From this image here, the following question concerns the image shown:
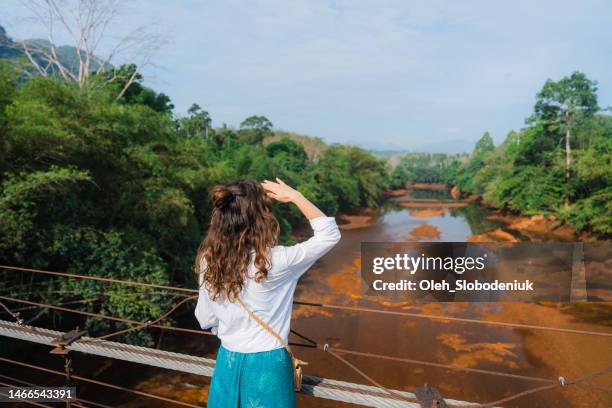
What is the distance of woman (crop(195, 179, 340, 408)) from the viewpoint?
1.36 meters

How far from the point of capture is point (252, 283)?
1.38m

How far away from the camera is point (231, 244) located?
1.38 meters

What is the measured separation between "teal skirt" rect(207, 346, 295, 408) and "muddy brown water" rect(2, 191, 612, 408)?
5.64 meters

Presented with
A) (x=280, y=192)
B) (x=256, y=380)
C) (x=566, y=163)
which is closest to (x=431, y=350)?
(x=256, y=380)

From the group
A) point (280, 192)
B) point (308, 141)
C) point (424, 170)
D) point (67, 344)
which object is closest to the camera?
point (280, 192)

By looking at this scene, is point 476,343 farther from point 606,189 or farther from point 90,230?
point 606,189

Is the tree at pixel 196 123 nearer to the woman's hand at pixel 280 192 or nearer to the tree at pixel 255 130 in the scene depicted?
the tree at pixel 255 130

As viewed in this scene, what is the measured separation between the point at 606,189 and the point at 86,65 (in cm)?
1898

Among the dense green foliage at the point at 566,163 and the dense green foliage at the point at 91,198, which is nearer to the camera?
the dense green foliage at the point at 91,198

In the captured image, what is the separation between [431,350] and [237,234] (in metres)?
8.13

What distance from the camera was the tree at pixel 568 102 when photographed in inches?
802

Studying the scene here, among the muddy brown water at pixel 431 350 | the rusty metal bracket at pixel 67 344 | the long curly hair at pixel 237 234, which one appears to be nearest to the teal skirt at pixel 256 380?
the long curly hair at pixel 237 234

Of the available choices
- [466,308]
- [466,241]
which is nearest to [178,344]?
[466,308]

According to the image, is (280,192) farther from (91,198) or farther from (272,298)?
(91,198)
